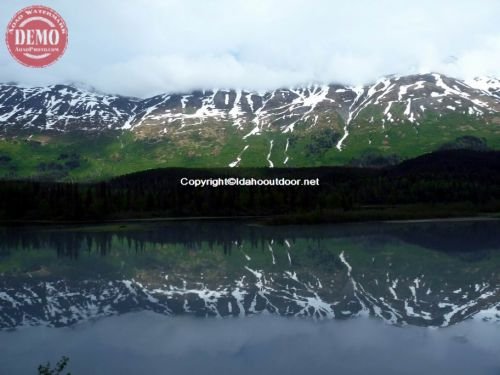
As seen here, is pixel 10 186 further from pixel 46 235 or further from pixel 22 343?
pixel 22 343

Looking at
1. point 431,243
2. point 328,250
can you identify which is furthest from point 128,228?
point 431,243

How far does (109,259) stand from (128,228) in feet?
151

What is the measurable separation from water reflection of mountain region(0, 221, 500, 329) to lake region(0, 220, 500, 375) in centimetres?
18

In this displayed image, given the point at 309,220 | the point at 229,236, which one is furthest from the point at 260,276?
the point at 309,220

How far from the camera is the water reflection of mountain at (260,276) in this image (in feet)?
107

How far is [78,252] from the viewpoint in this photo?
6856cm

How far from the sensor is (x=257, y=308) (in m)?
32.7

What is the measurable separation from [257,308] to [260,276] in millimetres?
13323

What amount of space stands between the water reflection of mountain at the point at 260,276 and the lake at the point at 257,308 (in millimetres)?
176

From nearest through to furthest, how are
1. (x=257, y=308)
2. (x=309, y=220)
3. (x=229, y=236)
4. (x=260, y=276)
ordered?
1. (x=257, y=308)
2. (x=260, y=276)
3. (x=229, y=236)
4. (x=309, y=220)

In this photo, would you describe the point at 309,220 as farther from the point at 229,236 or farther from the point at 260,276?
the point at 260,276

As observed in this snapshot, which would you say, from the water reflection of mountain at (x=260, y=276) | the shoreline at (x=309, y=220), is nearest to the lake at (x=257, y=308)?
the water reflection of mountain at (x=260, y=276)

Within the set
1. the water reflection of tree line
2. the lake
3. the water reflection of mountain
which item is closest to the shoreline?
the water reflection of tree line

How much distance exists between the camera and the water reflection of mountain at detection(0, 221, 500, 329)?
3266 cm
